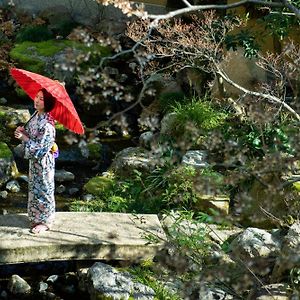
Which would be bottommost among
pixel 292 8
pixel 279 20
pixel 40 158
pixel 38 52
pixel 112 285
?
pixel 112 285

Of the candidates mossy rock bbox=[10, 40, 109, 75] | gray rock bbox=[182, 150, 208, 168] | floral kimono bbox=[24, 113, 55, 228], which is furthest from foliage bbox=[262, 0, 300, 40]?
mossy rock bbox=[10, 40, 109, 75]

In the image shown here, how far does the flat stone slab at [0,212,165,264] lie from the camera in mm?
5617

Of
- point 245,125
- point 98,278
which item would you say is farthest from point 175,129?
point 98,278

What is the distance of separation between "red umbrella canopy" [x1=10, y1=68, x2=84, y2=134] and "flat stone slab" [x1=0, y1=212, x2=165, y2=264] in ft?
3.75

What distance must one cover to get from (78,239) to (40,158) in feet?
2.98

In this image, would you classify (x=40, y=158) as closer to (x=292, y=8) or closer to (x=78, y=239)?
(x=78, y=239)

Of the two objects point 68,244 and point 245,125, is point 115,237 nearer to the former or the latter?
point 68,244

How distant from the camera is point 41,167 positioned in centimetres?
Answer: 570

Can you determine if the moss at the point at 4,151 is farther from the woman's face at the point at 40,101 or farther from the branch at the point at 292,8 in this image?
the branch at the point at 292,8

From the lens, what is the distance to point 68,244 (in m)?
5.73

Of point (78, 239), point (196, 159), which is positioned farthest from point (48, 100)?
point (196, 159)

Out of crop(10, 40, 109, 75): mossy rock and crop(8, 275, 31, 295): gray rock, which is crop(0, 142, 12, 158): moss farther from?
crop(10, 40, 109, 75): mossy rock

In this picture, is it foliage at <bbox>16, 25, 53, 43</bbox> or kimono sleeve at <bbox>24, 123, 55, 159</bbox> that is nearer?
kimono sleeve at <bbox>24, 123, 55, 159</bbox>

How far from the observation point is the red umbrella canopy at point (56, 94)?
5.37 m
